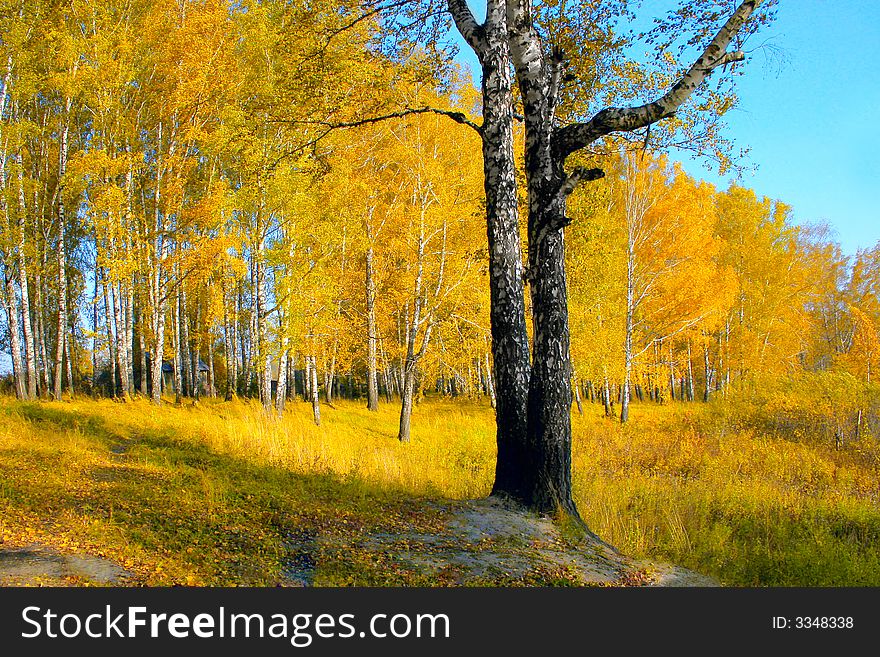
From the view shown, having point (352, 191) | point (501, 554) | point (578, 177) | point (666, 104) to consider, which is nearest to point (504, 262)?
point (578, 177)

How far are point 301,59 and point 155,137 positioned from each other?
14.3 meters

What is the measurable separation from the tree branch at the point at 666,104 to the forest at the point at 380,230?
5 centimetres

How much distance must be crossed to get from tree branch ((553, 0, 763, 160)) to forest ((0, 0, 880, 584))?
5cm

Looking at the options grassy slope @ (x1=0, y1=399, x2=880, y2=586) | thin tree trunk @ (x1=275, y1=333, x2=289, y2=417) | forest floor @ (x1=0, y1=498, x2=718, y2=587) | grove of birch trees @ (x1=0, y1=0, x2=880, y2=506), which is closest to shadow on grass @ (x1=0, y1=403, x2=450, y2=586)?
grassy slope @ (x1=0, y1=399, x2=880, y2=586)

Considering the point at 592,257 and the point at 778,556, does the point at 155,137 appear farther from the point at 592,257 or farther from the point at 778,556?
the point at 778,556

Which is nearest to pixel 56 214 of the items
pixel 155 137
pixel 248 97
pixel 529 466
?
pixel 155 137

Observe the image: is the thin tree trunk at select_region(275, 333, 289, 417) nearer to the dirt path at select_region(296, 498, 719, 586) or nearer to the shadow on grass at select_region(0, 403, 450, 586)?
the shadow on grass at select_region(0, 403, 450, 586)

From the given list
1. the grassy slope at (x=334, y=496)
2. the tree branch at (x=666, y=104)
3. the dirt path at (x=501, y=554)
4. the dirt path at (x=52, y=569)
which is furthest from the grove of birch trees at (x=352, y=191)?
the dirt path at (x=52, y=569)

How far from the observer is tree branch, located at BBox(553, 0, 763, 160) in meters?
5.66

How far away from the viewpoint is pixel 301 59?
7676 mm

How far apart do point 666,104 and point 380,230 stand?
11789 mm

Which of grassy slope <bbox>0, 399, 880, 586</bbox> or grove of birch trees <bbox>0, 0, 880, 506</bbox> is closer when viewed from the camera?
grassy slope <bbox>0, 399, 880, 586</bbox>

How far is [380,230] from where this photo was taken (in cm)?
1684

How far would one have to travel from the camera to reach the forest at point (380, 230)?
6523 mm
